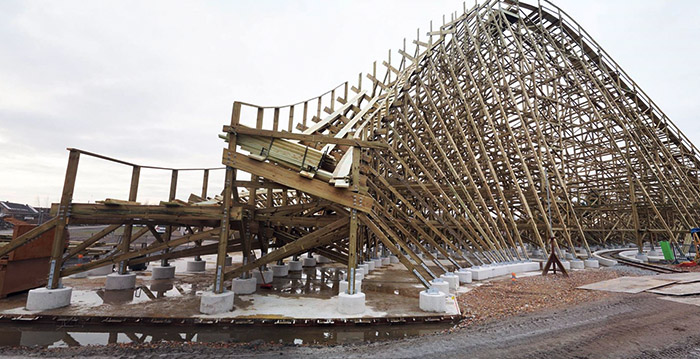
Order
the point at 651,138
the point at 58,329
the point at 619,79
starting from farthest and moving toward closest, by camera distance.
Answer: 1. the point at 619,79
2. the point at 651,138
3. the point at 58,329

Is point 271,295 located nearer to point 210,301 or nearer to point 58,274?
point 210,301

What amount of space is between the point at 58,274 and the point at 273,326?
231 inches

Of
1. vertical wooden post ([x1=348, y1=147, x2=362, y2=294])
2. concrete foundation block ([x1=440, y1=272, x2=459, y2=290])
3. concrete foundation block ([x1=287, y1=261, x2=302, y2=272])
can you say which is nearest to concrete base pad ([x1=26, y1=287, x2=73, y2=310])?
vertical wooden post ([x1=348, y1=147, x2=362, y2=294])

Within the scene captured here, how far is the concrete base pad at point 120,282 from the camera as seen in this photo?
10.3m

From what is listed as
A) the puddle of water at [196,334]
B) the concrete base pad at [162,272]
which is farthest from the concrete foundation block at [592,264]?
the concrete base pad at [162,272]

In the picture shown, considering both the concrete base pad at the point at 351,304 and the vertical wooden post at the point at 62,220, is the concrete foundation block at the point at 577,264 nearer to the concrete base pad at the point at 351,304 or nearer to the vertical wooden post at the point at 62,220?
the concrete base pad at the point at 351,304

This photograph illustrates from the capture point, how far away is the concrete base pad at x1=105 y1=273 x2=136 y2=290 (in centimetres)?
1027

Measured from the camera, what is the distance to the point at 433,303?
25.8 ft

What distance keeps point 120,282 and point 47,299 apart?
2730mm

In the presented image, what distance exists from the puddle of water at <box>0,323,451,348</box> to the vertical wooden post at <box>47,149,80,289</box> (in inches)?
59.9

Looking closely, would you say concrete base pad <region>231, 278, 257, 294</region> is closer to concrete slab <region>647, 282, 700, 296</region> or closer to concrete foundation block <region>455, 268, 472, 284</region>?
concrete foundation block <region>455, 268, 472, 284</region>

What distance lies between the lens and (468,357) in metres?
5.08

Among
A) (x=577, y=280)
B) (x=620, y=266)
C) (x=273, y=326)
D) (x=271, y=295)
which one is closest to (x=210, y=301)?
(x=273, y=326)

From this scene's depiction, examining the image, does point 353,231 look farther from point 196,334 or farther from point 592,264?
point 592,264
